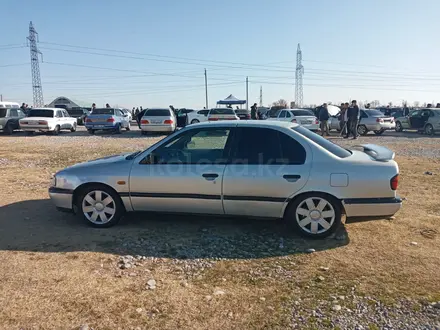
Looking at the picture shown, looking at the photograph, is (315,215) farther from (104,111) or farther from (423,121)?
(104,111)

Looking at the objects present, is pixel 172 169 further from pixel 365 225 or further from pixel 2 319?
pixel 365 225

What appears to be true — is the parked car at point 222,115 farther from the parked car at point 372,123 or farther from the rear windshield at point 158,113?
the parked car at point 372,123

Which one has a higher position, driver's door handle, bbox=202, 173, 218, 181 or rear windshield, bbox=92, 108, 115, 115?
rear windshield, bbox=92, 108, 115, 115

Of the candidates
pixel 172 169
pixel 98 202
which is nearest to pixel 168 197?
pixel 172 169

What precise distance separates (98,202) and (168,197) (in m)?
1.02

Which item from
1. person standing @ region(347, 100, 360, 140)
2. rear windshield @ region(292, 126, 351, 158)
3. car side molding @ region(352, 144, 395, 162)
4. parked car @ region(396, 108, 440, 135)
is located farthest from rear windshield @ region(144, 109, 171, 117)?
rear windshield @ region(292, 126, 351, 158)

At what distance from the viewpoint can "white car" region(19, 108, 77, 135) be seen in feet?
64.6

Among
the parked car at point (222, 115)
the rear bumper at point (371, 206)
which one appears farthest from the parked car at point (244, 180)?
the parked car at point (222, 115)

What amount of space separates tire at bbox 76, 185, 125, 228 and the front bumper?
0.15 meters

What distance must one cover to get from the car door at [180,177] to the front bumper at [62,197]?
91cm

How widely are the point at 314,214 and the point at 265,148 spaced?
1.01 metres

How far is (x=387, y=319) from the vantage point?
283cm

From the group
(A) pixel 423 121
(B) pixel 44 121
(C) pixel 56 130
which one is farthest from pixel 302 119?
(B) pixel 44 121

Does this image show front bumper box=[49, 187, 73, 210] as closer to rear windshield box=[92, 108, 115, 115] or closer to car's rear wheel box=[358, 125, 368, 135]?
car's rear wheel box=[358, 125, 368, 135]
